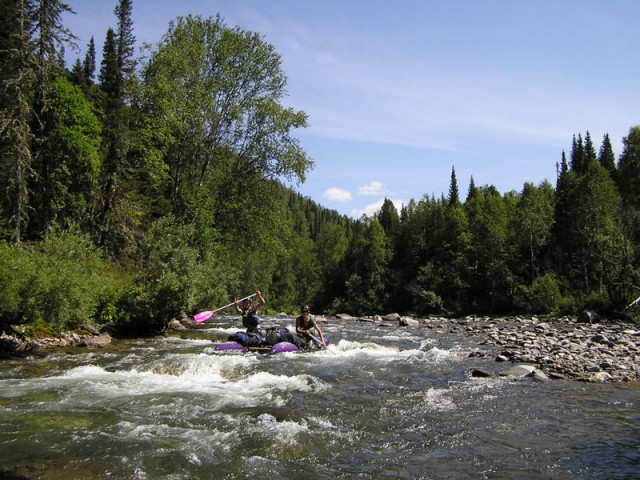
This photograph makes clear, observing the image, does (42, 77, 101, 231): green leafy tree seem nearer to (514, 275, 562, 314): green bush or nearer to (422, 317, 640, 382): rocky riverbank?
(422, 317, 640, 382): rocky riverbank

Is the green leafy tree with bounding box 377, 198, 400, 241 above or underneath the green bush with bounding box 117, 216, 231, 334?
above

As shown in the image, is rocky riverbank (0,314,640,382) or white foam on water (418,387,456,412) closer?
white foam on water (418,387,456,412)

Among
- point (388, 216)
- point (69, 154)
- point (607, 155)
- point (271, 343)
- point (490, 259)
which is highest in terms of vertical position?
point (607, 155)

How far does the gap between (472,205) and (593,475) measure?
58.1 metres

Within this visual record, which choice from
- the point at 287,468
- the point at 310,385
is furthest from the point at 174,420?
the point at 310,385

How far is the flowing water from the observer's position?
5.69 m

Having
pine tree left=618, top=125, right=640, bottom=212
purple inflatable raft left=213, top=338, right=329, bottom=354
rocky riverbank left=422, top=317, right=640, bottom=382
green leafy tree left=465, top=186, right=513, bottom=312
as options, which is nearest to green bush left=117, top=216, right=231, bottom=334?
purple inflatable raft left=213, top=338, right=329, bottom=354

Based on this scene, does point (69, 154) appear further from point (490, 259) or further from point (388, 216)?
point (388, 216)

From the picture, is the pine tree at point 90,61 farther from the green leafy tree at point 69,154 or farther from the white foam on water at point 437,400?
the white foam on water at point 437,400

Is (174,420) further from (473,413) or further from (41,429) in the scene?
(473,413)

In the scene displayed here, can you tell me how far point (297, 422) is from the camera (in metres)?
7.43

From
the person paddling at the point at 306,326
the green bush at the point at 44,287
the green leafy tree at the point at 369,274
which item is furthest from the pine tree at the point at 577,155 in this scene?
the green bush at the point at 44,287

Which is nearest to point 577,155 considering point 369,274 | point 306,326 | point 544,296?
point 369,274

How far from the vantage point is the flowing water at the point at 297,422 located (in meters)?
5.69
